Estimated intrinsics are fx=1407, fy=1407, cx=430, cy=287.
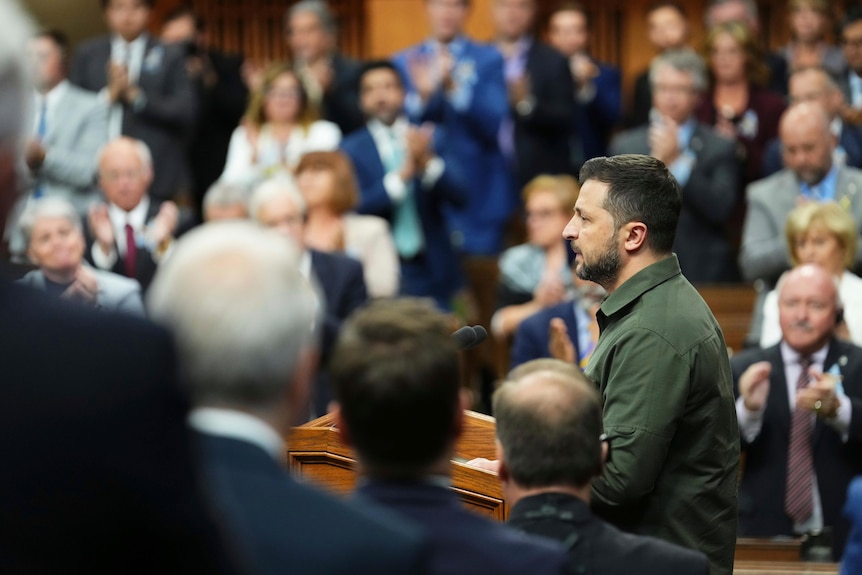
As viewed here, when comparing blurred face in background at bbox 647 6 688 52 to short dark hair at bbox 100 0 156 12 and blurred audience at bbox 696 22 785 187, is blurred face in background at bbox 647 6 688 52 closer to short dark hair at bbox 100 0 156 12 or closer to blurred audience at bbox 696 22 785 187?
blurred audience at bbox 696 22 785 187

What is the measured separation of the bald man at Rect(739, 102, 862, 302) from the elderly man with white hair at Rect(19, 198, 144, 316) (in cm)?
281

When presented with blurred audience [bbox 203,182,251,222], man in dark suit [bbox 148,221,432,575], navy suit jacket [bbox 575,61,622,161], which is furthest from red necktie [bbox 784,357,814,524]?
navy suit jacket [bbox 575,61,622,161]

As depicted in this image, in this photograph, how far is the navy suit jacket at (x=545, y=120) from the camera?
7965mm

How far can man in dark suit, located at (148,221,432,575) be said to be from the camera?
1.61 m

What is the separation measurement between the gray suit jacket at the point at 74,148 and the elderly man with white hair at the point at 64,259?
1368mm

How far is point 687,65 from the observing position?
7.09 m

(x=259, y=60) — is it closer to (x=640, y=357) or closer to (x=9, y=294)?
(x=640, y=357)

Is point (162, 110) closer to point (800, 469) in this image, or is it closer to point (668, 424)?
point (800, 469)

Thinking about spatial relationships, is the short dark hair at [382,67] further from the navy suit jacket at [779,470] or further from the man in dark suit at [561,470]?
the man in dark suit at [561,470]

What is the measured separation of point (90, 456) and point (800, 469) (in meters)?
4.05

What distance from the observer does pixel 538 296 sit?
662cm

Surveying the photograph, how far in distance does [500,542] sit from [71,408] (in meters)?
0.89

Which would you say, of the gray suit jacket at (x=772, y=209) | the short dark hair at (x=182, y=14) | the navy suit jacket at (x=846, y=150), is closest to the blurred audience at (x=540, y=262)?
the gray suit jacket at (x=772, y=209)

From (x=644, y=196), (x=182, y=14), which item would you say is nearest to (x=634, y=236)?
(x=644, y=196)
